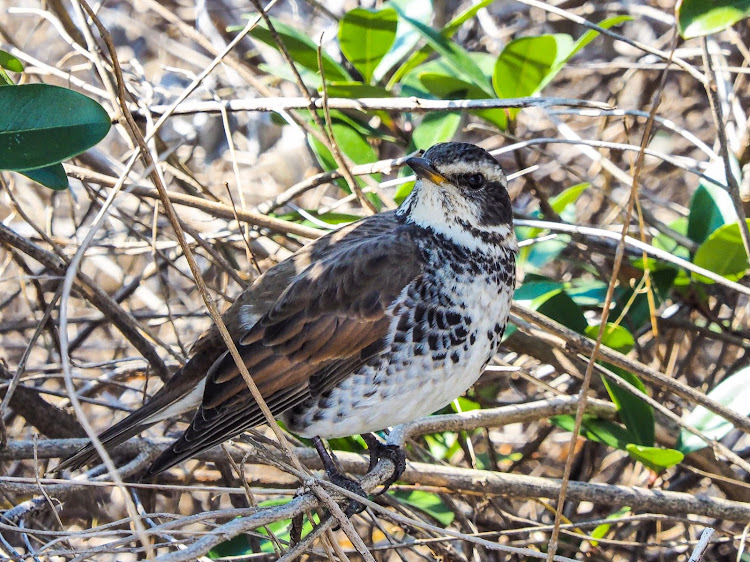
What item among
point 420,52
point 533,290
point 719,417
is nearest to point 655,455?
point 719,417

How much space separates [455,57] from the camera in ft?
14.1

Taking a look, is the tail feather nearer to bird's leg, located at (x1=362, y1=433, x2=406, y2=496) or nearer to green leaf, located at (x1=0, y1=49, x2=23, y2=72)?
bird's leg, located at (x1=362, y1=433, x2=406, y2=496)

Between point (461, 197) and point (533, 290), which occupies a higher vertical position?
point (461, 197)

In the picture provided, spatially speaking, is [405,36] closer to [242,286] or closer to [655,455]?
[242,286]

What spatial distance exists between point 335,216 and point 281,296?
3.73ft

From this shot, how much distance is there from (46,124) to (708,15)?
276 centimetres

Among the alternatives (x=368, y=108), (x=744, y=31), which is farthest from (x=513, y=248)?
(x=744, y=31)

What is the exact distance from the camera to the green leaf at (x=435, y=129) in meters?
4.43

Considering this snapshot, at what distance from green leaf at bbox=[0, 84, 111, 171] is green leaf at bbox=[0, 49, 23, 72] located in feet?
2.00

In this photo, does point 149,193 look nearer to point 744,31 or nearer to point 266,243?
point 266,243

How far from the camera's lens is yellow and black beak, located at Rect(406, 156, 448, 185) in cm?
333

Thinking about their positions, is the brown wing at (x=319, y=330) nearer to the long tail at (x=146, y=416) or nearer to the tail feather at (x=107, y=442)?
the long tail at (x=146, y=416)

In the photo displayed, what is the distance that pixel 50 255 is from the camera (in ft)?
13.0

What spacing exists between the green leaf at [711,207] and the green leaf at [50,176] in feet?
9.41
